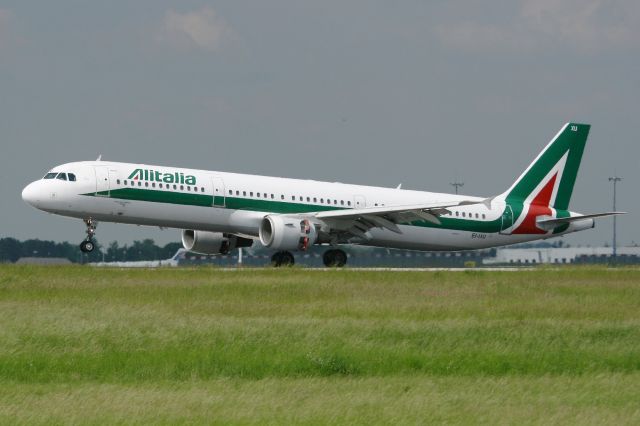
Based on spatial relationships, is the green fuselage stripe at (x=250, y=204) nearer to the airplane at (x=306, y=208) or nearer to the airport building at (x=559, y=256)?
the airplane at (x=306, y=208)

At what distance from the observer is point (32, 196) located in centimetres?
4209

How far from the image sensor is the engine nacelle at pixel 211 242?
4756cm

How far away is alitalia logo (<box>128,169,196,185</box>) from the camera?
138 ft

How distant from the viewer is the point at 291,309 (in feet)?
88.5

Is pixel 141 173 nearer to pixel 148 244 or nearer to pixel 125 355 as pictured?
pixel 125 355

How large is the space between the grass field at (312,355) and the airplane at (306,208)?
32.7 feet

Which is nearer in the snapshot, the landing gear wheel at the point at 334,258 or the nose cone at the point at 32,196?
the nose cone at the point at 32,196

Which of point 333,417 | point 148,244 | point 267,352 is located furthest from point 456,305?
point 148,244

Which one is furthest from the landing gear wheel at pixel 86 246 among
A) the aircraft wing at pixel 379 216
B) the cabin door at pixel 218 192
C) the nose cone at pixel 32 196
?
the aircraft wing at pixel 379 216

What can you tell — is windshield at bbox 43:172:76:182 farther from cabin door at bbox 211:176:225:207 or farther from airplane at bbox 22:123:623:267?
cabin door at bbox 211:176:225:207

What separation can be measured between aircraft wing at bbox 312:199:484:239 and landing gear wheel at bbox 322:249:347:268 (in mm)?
1797

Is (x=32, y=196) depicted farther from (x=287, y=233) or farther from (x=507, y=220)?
(x=507, y=220)

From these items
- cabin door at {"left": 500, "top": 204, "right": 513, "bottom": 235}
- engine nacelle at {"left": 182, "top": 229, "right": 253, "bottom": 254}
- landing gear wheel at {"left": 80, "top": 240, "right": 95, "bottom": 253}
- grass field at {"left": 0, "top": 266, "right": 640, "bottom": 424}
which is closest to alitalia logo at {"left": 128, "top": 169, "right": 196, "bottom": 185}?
landing gear wheel at {"left": 80, "top": 240, "right": 95, "bottom": 253}

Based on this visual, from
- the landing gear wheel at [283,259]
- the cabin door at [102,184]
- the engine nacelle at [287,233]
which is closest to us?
the cabin door at [102,184]
